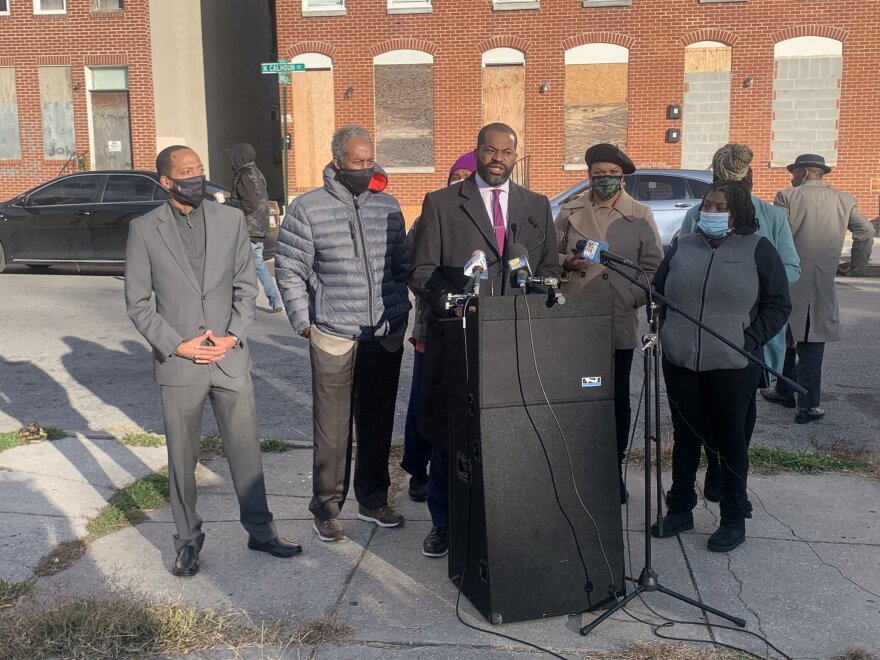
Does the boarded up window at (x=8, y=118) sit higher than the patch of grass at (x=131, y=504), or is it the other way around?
the boarded up window at (x=8, y=118)

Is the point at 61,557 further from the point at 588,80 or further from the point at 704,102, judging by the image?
the point at 704,102

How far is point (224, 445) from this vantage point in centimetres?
451

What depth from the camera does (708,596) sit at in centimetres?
409

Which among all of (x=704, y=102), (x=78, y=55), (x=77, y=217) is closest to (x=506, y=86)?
(x=704, y=102)

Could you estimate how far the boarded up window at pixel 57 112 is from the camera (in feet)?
73.4

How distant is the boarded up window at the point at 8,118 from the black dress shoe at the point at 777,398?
20726mm

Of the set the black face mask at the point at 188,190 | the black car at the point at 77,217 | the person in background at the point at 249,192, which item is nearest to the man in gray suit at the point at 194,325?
the black face mask at the point at 188,190

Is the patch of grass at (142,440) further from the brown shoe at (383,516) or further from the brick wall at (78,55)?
the brick wall at (78,55)

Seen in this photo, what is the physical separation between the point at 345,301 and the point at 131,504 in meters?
1.82

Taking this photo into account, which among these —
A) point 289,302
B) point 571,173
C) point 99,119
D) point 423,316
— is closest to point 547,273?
point 423,316

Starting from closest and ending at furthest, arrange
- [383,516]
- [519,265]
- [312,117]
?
[519,265] < [383,516] < [312,117]

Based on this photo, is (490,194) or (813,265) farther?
(813,265)

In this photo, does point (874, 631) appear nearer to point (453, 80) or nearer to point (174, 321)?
point (174, 321)

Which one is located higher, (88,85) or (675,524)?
(88,85)
